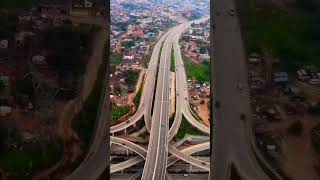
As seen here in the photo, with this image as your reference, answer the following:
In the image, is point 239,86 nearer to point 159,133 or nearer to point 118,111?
point 159,133

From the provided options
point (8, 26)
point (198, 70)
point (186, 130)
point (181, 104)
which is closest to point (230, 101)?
point (186, 130)

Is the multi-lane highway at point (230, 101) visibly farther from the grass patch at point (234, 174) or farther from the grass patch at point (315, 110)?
the grass patch at point (315, 110)

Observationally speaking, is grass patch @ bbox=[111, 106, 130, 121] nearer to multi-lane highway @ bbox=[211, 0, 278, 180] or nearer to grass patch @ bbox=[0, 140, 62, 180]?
grass patch @ bbox=[0, 140, 62, 180]

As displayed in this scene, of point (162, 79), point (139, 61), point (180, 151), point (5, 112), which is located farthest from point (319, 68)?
point (5, 112)

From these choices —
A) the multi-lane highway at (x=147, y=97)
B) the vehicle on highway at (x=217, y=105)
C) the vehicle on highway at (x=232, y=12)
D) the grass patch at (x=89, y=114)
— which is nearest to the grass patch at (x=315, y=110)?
the vehicle on highway at (x=217, y=105)

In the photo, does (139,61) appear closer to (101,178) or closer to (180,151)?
(180,151)

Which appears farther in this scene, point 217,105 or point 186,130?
point 186,130
